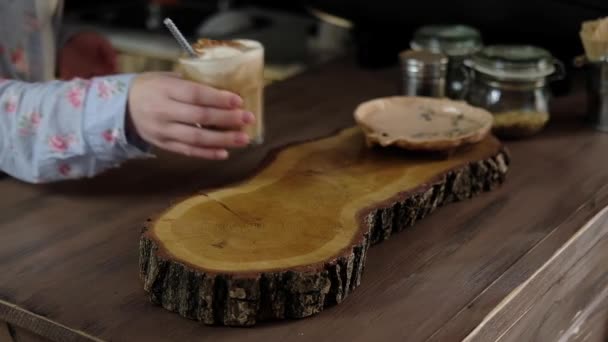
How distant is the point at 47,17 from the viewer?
1.33m

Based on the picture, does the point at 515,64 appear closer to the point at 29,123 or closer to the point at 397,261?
the point at 397,261

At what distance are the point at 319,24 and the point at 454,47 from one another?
0.83m

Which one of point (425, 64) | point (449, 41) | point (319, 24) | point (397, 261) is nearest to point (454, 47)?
point (449, 41)

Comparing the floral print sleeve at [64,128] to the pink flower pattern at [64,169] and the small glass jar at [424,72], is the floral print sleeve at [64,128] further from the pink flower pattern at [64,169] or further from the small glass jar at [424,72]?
the small glass jar at [424,72]

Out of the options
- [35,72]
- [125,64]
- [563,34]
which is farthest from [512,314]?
[125,64]

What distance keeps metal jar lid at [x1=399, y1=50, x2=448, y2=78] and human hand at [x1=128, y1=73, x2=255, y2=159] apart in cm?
37

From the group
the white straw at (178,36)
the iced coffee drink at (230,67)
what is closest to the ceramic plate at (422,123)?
the iced coffee drink at (230,67)

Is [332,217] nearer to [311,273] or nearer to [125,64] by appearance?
[311,273]

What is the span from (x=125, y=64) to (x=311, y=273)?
170 cm

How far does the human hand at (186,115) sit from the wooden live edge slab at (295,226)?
0.06 metres

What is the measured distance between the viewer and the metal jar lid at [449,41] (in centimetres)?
135

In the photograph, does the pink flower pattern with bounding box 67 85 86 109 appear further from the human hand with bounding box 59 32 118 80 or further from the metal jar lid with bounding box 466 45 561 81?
the metal jar lid with bounding box 466 45 561 81

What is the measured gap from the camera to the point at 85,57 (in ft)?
4.79

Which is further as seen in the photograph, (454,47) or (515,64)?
(454,47)
